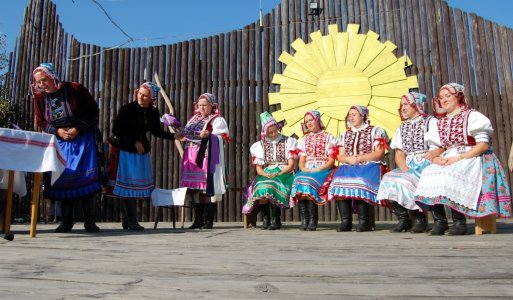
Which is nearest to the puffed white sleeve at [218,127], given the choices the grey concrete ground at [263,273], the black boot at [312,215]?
the black boot at [312,215]

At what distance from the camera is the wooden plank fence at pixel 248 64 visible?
604 centimetres

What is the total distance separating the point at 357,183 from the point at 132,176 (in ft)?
6.58

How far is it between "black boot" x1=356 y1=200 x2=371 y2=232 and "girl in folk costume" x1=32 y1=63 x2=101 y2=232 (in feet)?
7.11

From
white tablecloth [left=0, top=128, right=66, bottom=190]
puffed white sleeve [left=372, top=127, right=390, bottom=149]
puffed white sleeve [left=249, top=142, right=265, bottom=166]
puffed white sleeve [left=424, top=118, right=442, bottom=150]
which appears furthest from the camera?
puffed white sleeve [left=249, top=142, right=265, bottom=166]

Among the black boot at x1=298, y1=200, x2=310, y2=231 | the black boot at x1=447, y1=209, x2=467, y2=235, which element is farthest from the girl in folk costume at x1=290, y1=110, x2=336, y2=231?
the black boot at x1=447, y1=209, x2=467, y2=235

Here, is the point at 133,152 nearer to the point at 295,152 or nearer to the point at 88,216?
the point at 88,216

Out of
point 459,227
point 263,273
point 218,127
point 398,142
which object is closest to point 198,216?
point 218,127

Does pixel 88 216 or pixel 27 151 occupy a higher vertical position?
pixel 27 151

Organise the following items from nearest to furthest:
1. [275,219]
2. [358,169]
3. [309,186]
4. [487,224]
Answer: [487,224], [358,169], [309,186], [275,219]

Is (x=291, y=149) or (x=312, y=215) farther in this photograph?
(x=291, y=149)

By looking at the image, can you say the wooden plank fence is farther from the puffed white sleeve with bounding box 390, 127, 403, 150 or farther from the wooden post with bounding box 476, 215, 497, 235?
the wooden post with bounding box 476, 215, 497, 235

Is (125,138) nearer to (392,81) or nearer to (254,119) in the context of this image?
(254,119)

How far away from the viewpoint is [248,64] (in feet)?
22.3

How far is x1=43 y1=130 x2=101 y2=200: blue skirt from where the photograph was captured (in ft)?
13.6
